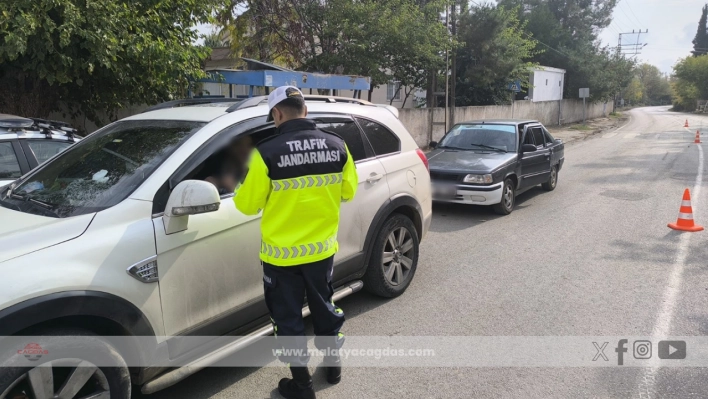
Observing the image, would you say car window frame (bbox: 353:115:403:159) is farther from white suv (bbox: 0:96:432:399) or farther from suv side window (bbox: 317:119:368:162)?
white suv (bbox: 0:96:432:399)

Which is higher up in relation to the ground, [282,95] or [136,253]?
[282,95]

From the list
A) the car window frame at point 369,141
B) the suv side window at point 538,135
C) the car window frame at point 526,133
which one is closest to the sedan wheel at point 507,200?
the car window frame at point 526,133

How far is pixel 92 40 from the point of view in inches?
263

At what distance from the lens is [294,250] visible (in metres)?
2.85

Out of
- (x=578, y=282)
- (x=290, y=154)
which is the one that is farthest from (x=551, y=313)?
(x=290, y=154)

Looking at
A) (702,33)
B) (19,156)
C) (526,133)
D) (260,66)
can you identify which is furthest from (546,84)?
(702,33)

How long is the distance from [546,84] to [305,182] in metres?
37.8

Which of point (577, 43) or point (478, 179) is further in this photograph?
point (577, 43)

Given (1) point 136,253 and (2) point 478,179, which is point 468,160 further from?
(1) point 136,253

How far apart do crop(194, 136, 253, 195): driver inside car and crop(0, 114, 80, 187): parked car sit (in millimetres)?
2976

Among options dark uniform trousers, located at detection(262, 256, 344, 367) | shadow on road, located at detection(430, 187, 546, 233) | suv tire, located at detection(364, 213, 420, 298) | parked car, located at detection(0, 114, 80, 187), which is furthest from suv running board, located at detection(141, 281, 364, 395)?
shadow on road, located at detection(430, 187, 546, 233)

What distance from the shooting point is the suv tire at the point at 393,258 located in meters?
4.49

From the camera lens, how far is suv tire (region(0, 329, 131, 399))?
2.23m

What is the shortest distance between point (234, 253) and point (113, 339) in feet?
2.78
